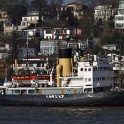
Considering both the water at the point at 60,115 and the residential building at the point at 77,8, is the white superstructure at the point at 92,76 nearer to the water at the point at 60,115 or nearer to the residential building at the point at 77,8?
the water at the point at 60,115

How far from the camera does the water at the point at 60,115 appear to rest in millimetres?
50672

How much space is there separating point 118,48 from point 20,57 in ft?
35.3

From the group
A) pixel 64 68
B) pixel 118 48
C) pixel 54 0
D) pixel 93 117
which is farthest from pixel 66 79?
pixel 54 0

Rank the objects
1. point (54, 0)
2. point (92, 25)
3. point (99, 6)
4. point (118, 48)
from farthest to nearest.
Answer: point (54, 0), point (99, 6), point (92, 25), point (118, 48)

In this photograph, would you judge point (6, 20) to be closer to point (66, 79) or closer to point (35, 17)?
point (35, 17)

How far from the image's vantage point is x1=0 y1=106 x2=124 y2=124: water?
1995 inches

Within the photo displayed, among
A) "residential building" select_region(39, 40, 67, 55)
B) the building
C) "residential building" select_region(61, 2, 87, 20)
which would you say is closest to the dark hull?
"residential building" select_region(39, 40, 67, 55)

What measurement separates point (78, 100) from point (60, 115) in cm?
608

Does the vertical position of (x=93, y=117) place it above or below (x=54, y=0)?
below

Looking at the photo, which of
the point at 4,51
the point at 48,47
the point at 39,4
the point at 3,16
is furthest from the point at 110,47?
the point at 39,4

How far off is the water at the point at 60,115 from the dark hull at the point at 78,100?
834 millimetres

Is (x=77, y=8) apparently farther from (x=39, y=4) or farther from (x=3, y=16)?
(x=3, y=16)

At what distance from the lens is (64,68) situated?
206 ft

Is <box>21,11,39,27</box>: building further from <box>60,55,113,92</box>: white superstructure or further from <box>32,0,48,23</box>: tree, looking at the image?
<box>60,55,113,92</box>: white superstructure
